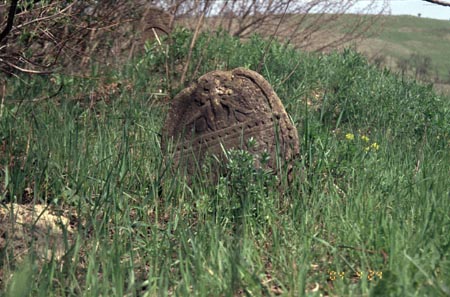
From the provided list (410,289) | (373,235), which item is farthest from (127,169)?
(410,289)

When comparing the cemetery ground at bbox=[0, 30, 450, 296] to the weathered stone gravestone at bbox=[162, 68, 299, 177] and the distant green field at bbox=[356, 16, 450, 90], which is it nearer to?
the weathered stone gravestone at bbox=[162, 68, 299, 177]

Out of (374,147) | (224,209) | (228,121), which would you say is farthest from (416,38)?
(224,209)

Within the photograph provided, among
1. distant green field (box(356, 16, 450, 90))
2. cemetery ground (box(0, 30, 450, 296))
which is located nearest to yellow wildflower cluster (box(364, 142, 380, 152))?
cemetery ground (box(0, 30, 450, 296))

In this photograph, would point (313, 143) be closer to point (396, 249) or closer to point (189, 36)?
point (396, 249)

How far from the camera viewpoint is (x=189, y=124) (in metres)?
4.42

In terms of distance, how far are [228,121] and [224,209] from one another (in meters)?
0.87

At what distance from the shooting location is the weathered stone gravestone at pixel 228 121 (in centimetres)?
418

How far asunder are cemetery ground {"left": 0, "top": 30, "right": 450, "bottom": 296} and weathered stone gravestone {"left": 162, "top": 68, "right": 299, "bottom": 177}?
14cm

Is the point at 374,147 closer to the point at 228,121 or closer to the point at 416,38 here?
the point at 228,121

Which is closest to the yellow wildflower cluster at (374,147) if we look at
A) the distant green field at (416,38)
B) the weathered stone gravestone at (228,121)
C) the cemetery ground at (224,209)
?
the cemetery ground at (224,209)

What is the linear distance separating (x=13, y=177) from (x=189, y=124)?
1122mm

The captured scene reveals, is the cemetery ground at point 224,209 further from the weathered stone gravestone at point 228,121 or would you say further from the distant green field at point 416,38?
the distant green field at point 416,38

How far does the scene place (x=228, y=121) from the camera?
4.32m

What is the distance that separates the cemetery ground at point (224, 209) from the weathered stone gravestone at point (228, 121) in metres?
0.14
